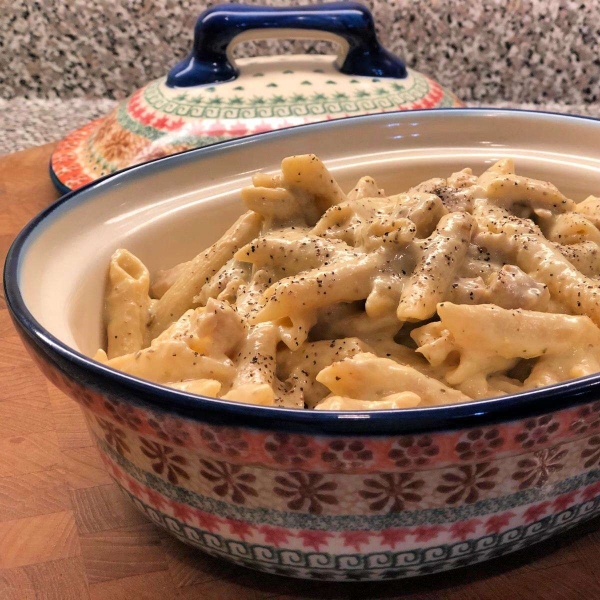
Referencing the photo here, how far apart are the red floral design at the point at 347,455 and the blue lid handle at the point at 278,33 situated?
43.4 inches

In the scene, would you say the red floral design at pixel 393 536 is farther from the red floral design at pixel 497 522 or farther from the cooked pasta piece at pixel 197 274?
the cooked pasta piece at pixel 197 274

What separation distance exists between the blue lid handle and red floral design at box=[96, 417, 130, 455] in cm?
97

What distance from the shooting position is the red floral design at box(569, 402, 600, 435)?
1.89ft

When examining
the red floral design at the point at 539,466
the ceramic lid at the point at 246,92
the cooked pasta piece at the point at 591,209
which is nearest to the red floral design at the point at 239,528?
the red floral design at the point at 539,466

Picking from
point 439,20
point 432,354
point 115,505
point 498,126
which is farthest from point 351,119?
point 439,20

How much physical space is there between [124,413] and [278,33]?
106 centimetres

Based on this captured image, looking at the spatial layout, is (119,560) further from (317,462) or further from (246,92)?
(246,92)

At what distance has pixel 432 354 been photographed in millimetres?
757

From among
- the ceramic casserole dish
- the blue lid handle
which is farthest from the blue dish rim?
the blue lid handle

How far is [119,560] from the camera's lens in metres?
0.74

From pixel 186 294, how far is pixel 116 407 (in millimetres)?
370

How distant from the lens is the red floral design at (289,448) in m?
0.54

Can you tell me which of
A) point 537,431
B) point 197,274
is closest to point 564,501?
point 537,431

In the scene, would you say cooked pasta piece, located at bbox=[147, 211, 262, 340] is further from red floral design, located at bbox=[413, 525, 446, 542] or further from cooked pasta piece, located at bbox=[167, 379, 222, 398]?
red floral design, located at bbox=[413, 525, 446, 542]
